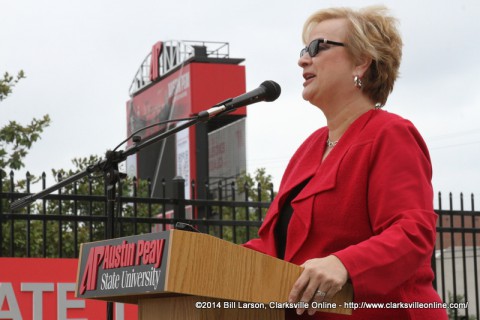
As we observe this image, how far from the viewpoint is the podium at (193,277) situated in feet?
7.75

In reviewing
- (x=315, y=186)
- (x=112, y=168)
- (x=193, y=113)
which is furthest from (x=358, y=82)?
(x=193, y=113)

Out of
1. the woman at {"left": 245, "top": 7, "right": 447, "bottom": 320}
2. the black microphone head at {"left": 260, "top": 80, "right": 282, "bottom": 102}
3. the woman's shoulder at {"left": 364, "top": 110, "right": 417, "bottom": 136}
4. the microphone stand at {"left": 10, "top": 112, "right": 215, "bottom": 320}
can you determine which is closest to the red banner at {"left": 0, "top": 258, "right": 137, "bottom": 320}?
the microphone stand at {"left": 10, "top": 112, "right": 215, "bottom": 320}

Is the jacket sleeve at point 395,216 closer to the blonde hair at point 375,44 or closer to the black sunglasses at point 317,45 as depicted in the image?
the blonde hair at point 375,44

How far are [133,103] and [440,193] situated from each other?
44.9 meters

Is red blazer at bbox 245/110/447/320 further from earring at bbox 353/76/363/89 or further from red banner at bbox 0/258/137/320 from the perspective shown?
red banner at bbox 0/258/137/320

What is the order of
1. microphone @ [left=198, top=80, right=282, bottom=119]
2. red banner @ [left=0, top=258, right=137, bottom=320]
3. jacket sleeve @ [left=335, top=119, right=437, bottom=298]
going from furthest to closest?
red banner @ [left=0, top=258, right=137, bottom=320] < microphone @ [left=198, top=80, right=282, bottom=119] < jacket sleeve @ [left=335, top=119, right=437, bottom=298]

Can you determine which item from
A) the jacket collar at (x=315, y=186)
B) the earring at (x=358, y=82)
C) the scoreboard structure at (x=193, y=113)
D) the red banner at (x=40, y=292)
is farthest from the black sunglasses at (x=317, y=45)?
the scoreboard structure at (x=193, y=113)

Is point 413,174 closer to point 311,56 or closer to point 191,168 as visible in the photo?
point 311,56

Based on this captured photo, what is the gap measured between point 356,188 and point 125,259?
2.54 feet

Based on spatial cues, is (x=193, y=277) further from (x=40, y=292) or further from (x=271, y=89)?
(x=40, y=292)

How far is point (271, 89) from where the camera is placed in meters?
4.04

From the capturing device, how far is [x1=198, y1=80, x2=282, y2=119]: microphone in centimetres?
399

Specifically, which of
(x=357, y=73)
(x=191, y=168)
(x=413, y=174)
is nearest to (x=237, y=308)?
(x=413, y=174)

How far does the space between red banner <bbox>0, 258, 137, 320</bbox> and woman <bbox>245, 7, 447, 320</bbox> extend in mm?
4037
